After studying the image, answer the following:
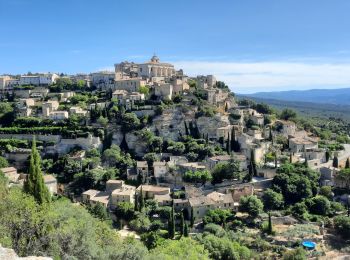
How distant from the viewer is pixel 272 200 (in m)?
45.8

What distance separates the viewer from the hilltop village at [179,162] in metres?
42.1

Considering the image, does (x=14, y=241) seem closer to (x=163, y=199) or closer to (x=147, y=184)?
(x=163, y=199)

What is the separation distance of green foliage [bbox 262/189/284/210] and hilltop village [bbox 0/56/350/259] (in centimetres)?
12

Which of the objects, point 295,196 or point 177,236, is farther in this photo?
point 295,196

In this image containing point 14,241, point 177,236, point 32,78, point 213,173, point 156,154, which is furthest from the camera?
point 32,78

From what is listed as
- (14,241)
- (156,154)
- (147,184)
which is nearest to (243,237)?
(147,184)

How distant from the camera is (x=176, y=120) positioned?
204 ft

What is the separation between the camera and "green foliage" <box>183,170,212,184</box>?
49094 mm

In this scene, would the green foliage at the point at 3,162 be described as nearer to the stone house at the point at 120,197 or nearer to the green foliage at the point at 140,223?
the stone house at the point at 120,197

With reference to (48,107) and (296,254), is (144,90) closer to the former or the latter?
(48,107)

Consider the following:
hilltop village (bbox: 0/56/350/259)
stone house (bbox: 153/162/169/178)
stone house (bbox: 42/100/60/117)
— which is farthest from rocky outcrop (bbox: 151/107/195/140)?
stone house (bbox: 42/100/60/117)

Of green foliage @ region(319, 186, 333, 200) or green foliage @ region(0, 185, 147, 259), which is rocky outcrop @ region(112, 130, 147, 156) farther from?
green foliage @ region(0, 185, 147, 259)

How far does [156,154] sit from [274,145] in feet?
59.2

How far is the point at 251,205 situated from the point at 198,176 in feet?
26.2
